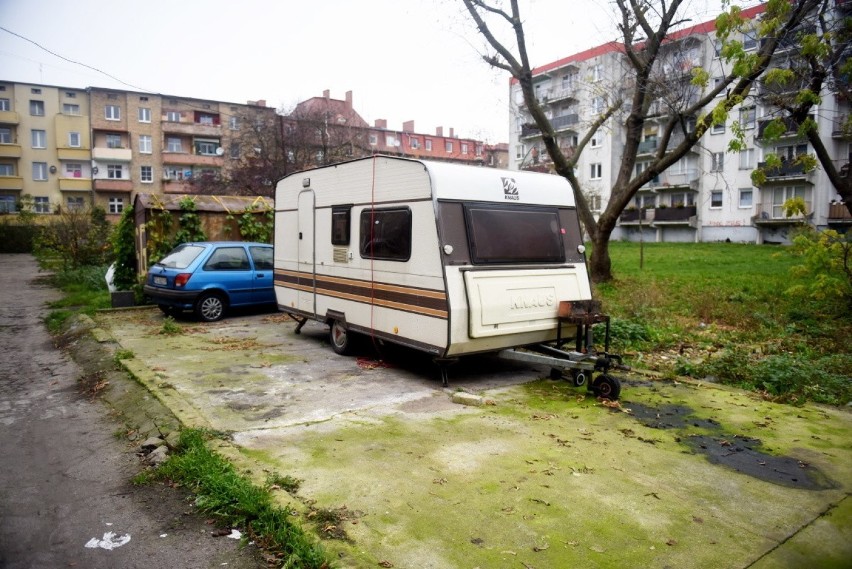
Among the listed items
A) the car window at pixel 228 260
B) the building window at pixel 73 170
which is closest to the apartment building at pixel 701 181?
the car window at pixel 228 260

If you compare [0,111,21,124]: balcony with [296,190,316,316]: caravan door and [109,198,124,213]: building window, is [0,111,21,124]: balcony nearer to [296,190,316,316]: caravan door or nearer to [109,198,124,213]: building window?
[109,198,124,213]: building window

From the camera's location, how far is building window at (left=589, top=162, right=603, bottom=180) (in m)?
47.1

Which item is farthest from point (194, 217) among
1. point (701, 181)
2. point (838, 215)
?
point (701, 181)

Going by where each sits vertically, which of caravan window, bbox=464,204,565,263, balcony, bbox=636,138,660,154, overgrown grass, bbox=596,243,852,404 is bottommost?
overgrown grass, bbox=596,243,852,404

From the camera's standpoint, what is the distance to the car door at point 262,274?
13.3 meters

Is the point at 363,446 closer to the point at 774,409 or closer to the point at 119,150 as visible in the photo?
the point at 774,409

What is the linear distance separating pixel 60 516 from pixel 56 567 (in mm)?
773

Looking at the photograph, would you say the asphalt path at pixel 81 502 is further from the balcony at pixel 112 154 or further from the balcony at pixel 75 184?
the balcony at pixel 75 184

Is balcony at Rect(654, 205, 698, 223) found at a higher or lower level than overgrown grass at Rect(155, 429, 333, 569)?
higher

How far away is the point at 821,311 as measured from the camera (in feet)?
40.2

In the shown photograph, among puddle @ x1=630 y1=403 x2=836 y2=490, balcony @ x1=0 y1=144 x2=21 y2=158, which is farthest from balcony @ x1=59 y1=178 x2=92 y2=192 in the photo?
puddle @ x1=630 y1=403 x2=836 y2=490

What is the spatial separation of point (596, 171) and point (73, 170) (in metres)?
43.7

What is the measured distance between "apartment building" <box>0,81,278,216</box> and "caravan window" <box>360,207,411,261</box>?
4432 centimetres

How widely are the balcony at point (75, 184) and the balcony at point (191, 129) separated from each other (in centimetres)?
785
